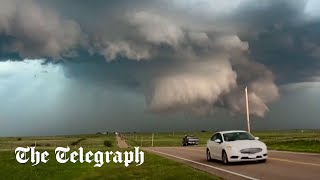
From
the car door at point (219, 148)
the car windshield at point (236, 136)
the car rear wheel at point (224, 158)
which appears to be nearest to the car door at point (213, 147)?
the car door at point (219, 148)

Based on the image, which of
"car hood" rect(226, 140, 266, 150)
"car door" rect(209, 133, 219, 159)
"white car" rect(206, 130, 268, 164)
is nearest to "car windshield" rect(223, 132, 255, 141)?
"white car" rect(206, 130, 268, 164)

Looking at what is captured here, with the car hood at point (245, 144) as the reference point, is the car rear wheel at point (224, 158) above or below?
below

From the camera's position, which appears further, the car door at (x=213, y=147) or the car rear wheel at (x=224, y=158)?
the car door at (x=213, y=147)

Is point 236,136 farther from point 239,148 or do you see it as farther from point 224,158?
point 239,148

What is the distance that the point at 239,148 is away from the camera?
23.8 meters

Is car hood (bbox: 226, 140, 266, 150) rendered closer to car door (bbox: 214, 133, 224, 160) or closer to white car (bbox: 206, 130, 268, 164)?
white car (bbox: 206, 130, 268, 164)

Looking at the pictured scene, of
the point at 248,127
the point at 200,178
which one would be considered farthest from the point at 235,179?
the point at 248,127

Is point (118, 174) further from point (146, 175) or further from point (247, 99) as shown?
point (247, 99)

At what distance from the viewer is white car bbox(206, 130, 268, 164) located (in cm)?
2370

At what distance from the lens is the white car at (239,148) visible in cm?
2370

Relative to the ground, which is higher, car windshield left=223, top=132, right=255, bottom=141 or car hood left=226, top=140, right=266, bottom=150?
car windshield left=223, top=132, right=255, bottom=141

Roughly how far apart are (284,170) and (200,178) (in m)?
3.92

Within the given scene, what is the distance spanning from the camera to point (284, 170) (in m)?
19.6

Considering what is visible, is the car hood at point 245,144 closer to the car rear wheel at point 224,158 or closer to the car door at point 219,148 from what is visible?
the car rear wheel at point 224,158
